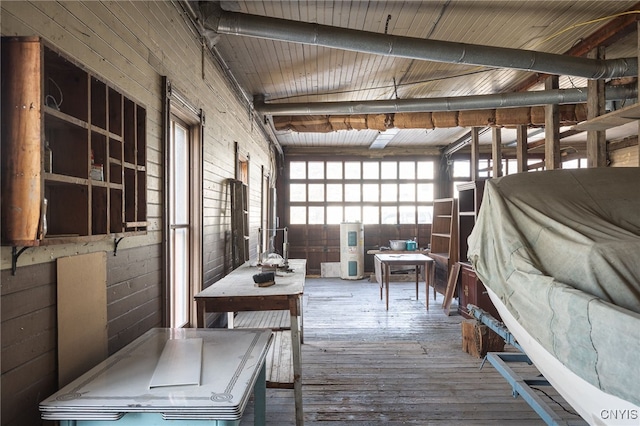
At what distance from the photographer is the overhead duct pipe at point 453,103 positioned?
4.77m

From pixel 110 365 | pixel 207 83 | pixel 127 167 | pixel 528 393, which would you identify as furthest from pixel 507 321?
pixel 207 83

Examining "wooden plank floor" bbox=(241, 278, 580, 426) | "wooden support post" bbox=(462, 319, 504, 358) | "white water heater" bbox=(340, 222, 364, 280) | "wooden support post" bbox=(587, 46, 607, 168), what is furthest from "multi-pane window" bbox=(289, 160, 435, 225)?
"wooden support post" bbox=(462, 319, 504, 358)

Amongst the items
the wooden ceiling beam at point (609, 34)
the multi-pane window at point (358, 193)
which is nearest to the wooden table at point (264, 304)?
the wooden ceiling beam at point (609, 34)

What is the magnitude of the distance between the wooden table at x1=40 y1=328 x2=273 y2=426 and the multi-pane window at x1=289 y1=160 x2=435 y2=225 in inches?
319

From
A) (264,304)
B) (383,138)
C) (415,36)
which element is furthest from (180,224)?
(383,138)

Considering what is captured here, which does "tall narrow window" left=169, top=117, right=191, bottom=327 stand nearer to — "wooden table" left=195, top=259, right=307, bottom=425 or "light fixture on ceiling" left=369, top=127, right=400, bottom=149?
"wooden table" left=195, top=259, right=307, bottom=425

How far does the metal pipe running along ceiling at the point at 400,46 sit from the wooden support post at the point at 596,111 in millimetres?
352

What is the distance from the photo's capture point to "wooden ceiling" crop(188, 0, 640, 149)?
3.40m

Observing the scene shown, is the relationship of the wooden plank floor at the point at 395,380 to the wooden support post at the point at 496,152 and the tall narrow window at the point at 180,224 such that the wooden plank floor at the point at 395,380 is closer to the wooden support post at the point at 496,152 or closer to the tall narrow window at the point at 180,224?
the tall narrow window at the point at 180,224

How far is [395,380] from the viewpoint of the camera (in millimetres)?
3434

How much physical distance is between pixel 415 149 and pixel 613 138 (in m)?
4.90

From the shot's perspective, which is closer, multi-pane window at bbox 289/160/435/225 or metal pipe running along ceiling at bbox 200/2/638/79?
metal pipe running along ceiling at bbox 200/2/638/79

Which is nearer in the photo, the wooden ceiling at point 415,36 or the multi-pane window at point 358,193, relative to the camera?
the wooden ceiling at point 415,36

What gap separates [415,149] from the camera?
1014cm
